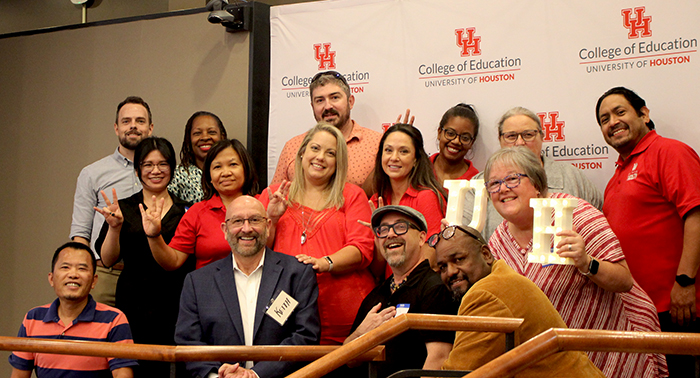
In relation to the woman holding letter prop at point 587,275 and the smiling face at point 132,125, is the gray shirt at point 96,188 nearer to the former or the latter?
the smiling face at point 132,125

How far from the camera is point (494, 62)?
4375 millimetres

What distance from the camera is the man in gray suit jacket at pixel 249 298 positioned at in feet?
10.1

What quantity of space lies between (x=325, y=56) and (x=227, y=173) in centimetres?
141

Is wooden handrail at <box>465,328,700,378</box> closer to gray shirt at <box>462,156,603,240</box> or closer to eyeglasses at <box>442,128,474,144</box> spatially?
gray shirt at <box>462,156,603,240</box>

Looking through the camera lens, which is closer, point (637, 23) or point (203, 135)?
point (637, 23)

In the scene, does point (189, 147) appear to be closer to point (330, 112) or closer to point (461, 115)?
point (330, 112)

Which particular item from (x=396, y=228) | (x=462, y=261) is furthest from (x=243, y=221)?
(x=462, y=261)

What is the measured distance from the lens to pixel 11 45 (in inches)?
225

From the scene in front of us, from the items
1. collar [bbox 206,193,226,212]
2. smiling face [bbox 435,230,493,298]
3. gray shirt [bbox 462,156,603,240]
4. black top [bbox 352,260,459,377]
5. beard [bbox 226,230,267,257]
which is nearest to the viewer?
smiling face [bbox 435,230,493,298]

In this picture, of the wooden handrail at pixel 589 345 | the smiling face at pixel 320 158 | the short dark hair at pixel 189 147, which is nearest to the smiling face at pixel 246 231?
the smiling face at pixel 320 158

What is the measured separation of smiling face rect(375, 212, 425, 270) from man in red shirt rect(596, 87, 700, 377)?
3.82ft

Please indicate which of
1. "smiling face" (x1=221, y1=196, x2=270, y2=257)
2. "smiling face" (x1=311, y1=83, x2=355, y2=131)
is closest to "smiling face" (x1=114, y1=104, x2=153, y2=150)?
"smiling face" (x1=311, y1=83, x2=355, y2=131)

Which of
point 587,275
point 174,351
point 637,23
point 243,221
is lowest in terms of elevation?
point 174,351

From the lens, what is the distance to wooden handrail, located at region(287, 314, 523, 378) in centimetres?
200
